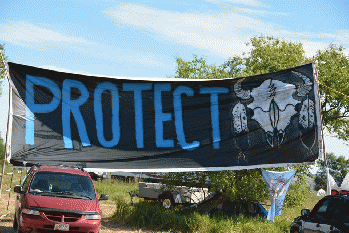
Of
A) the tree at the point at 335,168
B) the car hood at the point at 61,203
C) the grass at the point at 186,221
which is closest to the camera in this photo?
the car hood at the point at 61,203

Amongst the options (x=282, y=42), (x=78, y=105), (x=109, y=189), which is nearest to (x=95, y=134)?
(x=78, y=105)

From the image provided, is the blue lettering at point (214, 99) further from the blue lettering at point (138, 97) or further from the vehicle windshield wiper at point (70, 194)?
the vehicle windshield wiper at point (70, 194)

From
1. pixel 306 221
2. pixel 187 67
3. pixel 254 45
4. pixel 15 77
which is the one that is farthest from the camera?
pixel 254 45

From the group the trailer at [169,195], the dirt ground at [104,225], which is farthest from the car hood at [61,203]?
the trailer at [169,195]

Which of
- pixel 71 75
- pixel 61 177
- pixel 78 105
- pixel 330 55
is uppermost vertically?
pixel 330 55

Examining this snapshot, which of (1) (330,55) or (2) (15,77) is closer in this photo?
(2) (15,77)

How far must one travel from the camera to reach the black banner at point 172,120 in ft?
45.1

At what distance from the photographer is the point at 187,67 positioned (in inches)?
744

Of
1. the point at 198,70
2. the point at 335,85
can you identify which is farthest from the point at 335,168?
the point at 198,70

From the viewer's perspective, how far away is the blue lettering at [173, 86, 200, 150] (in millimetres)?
14400

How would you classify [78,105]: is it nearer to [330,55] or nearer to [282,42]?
[282,42]

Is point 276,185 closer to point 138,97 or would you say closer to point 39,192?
point 138,97

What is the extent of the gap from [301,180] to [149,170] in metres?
6.64

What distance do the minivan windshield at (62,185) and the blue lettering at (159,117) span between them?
8.82ft
